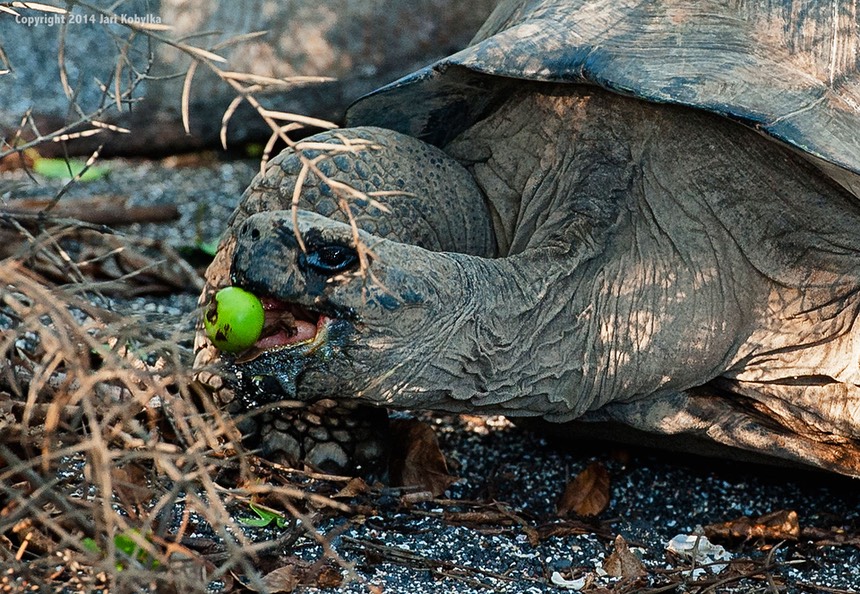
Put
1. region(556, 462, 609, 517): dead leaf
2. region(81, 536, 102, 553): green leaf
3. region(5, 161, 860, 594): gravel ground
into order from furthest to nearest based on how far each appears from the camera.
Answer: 1. region(556, 462, 609, 517): dead leaf
2. region(5, 161, 860, 594): gravel ground
3. region(81, 536, 102, 553): green leaf

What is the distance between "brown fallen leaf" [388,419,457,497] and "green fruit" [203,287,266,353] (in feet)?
2.62

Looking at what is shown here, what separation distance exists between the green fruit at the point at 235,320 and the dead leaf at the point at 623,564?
954 mm

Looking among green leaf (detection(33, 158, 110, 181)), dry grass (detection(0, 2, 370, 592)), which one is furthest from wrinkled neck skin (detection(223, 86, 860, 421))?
green leaf (detection(33, 158, 110, 181))

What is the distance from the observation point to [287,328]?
93.9 inches

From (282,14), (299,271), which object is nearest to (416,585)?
(299,271)

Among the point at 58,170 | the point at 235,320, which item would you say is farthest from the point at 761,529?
the point at 58,170

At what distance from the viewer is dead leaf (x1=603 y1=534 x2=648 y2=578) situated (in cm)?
255

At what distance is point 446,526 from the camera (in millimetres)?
2680

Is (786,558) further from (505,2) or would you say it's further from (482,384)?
(505,2)

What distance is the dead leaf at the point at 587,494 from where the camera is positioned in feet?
9.60

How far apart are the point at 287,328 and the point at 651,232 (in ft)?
3.26

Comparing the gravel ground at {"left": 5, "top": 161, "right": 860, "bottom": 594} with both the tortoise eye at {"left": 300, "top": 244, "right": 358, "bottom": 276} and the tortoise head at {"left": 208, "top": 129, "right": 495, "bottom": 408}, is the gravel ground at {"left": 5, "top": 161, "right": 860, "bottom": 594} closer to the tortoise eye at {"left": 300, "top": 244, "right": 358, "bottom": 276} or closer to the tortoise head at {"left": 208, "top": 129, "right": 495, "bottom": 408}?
the tortoise head at {"left": 208, "top": 129, "right": 495, "bottom": 408}

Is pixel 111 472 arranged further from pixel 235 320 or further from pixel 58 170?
pixel 58 170

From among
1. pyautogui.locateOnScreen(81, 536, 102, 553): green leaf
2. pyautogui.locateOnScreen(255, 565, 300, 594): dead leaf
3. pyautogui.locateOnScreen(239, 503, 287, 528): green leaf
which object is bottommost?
pyautogui.locateOnScreen(239, 503, 287, 528): green leaf
